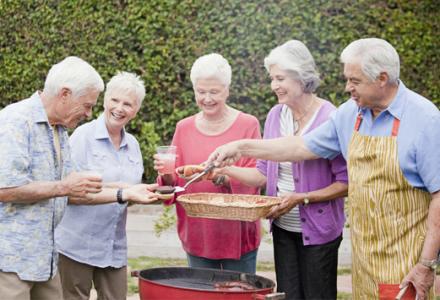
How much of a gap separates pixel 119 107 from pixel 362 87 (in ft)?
4.47

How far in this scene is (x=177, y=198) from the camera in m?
4.70

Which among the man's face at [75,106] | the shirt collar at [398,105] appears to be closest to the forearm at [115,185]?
the man's face at [75,106]

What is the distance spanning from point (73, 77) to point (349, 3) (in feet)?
17.0

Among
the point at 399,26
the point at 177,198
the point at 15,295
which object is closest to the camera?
the point at 15,295

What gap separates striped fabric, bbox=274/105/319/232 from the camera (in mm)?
4793

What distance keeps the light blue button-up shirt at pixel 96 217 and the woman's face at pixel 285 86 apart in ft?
3.01

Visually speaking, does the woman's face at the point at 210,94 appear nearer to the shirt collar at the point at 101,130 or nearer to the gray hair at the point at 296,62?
the gray hair at the point at 296,62

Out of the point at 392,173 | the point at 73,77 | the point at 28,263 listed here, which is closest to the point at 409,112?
the point at 392,173

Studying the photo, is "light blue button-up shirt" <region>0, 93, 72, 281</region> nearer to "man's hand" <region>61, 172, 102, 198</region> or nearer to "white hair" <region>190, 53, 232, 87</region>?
"man's hand" <region>61, 172, 102, 198</region>

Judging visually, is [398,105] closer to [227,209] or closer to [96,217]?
[227,209]

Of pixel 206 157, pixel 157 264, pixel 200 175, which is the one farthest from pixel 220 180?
pixel 157 264

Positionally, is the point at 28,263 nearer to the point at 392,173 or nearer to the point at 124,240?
the point at 124,240

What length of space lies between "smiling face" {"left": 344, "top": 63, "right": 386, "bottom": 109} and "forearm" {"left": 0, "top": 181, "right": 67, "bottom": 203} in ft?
4.63

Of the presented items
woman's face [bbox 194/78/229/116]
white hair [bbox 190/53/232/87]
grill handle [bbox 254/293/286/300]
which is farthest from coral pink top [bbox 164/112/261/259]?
grill handle [bbox 254/293/286/300]
